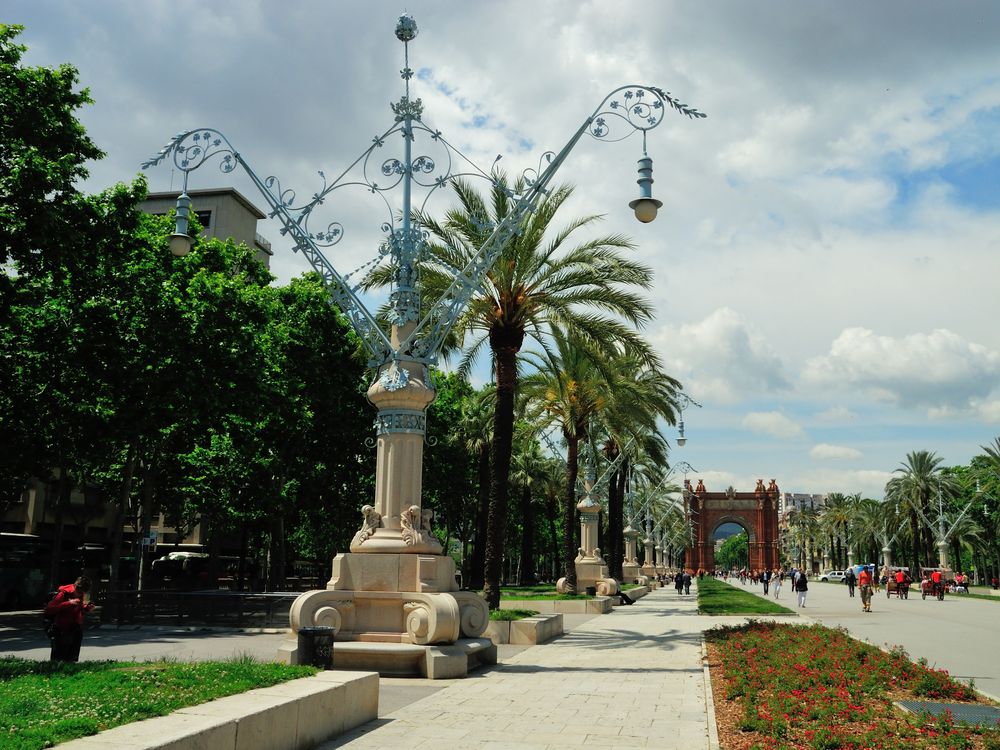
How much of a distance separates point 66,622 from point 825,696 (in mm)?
9062

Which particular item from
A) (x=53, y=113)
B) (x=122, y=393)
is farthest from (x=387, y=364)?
(x=122, y=393)

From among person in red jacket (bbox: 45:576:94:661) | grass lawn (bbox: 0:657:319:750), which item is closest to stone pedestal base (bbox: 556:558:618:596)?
person in red jacket (bbox: 45:576:94:661)

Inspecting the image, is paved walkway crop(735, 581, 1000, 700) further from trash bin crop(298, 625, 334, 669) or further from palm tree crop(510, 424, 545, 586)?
palm tree crop(510, 424, 545, 586)

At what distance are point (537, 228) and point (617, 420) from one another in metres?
12.9

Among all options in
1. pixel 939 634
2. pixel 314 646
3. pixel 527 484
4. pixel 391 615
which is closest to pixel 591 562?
pixel 939 634

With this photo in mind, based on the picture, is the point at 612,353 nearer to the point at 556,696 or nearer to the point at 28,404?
the point at 556,696

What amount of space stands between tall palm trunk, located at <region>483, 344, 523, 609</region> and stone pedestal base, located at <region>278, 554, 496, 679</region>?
21.3 ft

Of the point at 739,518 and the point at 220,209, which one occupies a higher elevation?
the point at 220,209

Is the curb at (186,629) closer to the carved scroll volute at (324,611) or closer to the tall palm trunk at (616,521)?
the carved scroll volute at (324,611)

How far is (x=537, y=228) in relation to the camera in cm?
1919

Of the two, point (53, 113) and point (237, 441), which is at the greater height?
point (53, 113)

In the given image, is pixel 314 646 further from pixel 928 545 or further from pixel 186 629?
pixel 928 545

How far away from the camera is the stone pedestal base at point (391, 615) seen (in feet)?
36.8

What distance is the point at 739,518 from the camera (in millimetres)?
140125
